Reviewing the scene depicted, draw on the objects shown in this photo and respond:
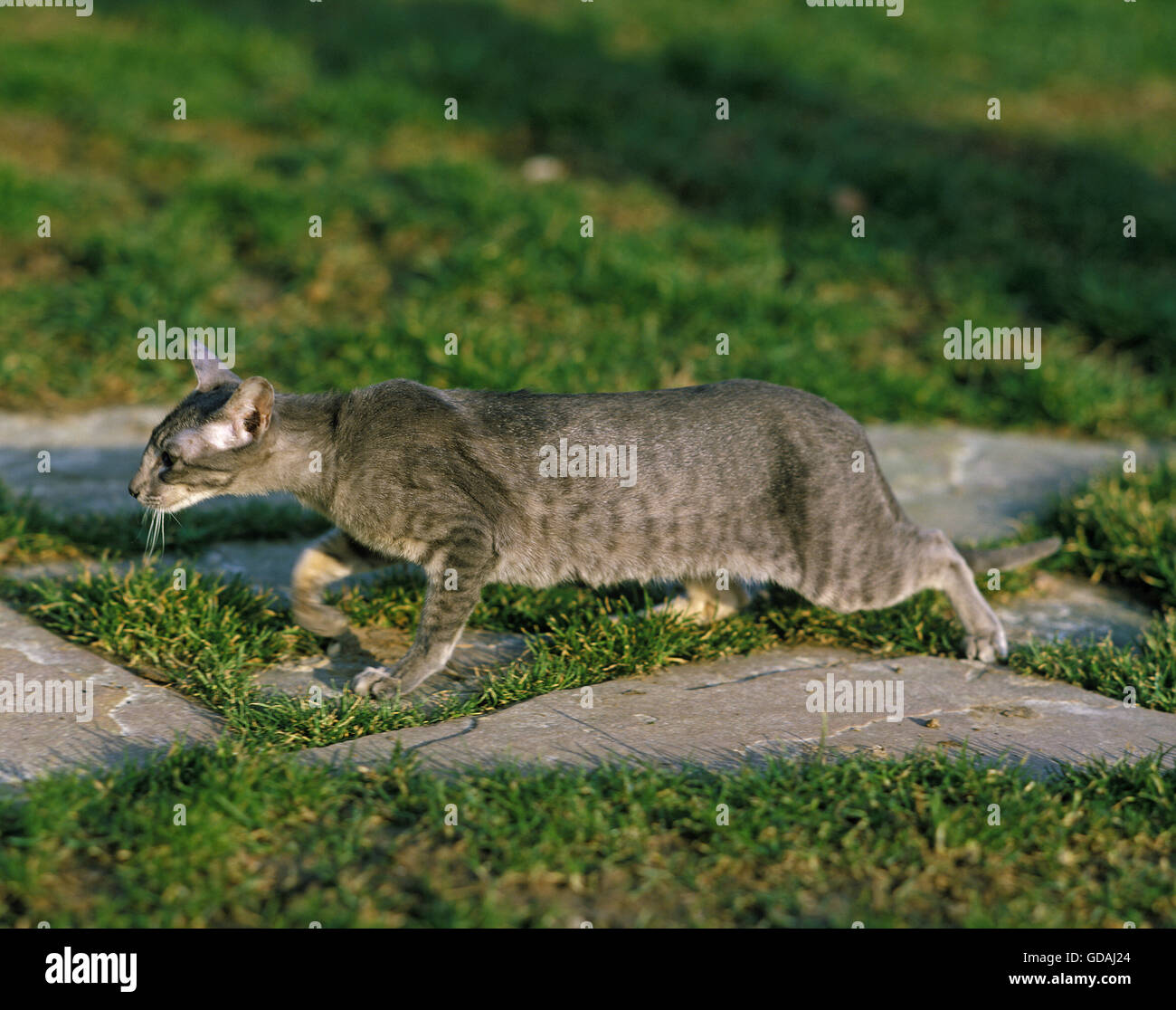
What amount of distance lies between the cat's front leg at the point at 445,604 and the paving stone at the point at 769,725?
0.30 m

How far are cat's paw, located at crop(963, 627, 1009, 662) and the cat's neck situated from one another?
230 centimetres

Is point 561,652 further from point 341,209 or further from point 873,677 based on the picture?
point 341,209

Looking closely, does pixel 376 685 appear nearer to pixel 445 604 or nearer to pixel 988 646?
pixel 445 604

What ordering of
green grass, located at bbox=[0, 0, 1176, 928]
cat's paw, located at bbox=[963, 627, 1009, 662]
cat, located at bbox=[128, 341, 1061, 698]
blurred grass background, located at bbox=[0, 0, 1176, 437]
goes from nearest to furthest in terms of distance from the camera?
green grass, located at bbox=[0, 0, 1176, 928]
cat, located at bbox=[128, 341, 1061, 698]
cat's paw, located at bbox=[963, 627, 1009, 662]
blurred grass background, located at bbox=[0, 0, 1176, 437]

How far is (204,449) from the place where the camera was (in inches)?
158

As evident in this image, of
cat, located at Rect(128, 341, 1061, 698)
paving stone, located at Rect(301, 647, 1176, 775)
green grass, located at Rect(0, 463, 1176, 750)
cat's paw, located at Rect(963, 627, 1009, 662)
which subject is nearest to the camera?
paving stone, located at Rect(301, 647, 1176, 775)

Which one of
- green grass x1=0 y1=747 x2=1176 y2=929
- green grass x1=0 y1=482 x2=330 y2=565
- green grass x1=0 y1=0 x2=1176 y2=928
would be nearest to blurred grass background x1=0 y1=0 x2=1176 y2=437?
green grass x1=0 y1=0 x2=1176 y2=928

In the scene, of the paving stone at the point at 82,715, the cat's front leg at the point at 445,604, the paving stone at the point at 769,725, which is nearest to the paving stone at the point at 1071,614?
the paving stone at the point at 769,725

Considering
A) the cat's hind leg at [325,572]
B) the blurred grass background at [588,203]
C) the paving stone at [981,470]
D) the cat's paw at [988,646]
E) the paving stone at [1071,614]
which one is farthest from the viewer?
the blurred grass background at [588,203]

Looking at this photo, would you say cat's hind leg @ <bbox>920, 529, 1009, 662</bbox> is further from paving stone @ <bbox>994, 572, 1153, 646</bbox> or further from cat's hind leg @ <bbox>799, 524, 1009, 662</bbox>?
paving stone @ <bbox>994, 572, 1153, 646</bbox>

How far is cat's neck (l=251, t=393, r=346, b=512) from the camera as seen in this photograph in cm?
412

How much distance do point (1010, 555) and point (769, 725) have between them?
151cm

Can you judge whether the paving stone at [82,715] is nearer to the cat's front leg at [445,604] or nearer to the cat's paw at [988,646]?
the cat's front leg at [445,604]

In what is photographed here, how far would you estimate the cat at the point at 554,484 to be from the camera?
4.05m
